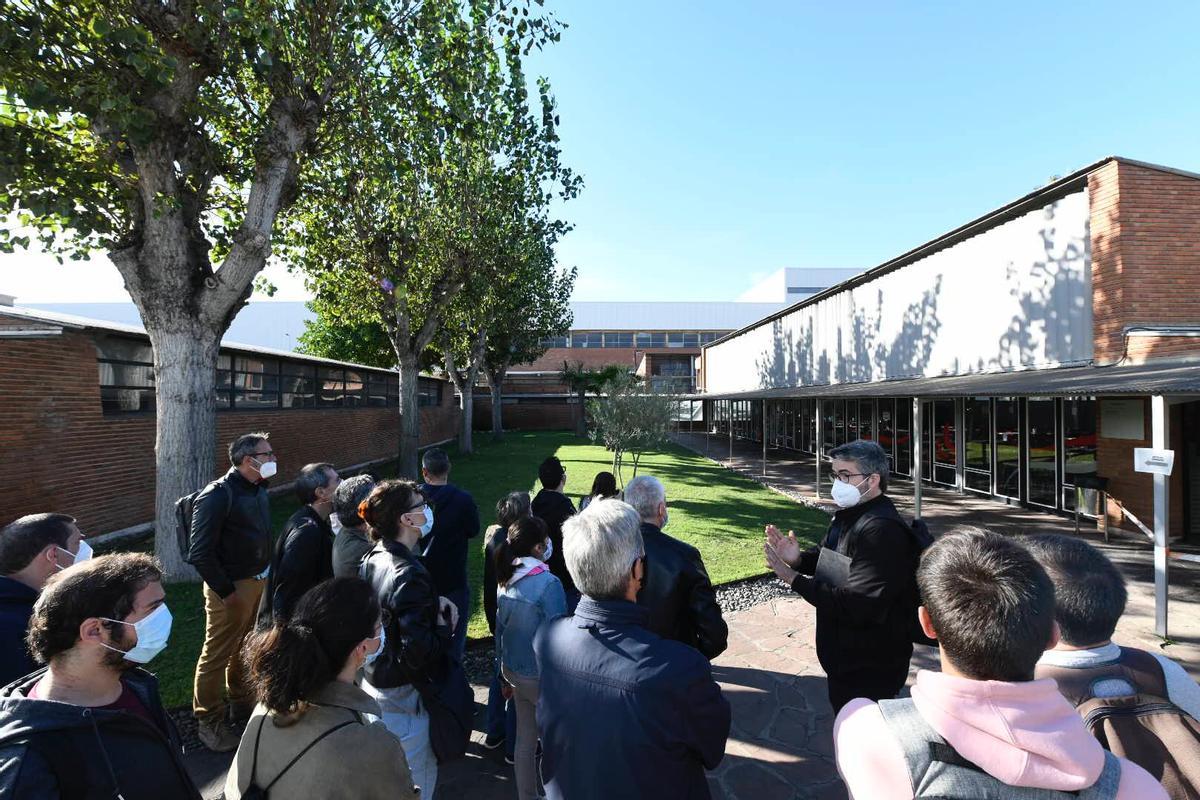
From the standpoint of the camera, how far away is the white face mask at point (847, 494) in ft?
9.19

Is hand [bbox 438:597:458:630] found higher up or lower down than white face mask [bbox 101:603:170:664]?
lower down

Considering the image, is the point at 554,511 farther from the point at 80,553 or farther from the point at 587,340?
the point at 587,340

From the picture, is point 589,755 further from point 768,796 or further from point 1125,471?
point 1125,471

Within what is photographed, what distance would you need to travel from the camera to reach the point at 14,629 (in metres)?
2.02

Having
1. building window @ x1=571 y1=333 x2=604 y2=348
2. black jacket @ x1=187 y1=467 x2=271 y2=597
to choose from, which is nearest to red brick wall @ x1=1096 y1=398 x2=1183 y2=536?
black jacket @ x1=187 y1=467 x2=271 y2=597

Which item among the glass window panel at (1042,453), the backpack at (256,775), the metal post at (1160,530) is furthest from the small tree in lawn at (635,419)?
the backpack at (256,775)

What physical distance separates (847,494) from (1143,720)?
4.89ft

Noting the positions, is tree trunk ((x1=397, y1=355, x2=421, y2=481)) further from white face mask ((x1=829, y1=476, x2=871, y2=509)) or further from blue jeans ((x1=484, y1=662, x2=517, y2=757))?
white face mask ((x1=829, y1=476, x2=871, y2=509))

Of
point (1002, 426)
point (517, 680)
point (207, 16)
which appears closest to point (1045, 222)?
point (1002, 426)

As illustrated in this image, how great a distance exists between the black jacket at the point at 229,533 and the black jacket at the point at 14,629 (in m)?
1.35

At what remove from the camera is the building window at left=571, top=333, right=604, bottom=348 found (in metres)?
51.2

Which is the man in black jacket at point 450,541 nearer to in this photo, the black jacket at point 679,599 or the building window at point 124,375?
the black jacket at point 679,599

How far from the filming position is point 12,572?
2.17 metres

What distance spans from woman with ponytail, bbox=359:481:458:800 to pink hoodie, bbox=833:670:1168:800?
1756mm
